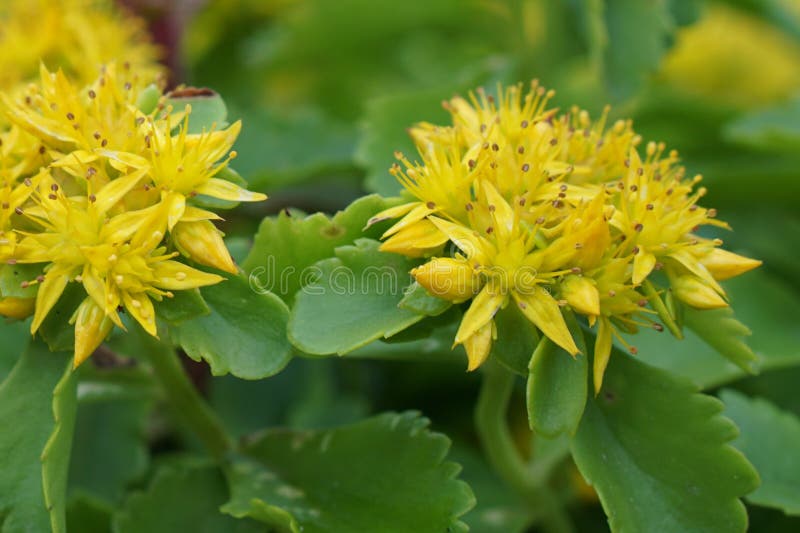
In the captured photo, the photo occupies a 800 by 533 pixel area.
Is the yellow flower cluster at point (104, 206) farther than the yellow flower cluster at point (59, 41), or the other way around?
the yellow flower cluster at point (59, 41)

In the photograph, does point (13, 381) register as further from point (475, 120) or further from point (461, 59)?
point (461, 59)

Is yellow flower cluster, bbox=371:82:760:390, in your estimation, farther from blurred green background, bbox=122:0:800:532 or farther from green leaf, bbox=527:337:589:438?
blurred green background, bbox=122:0:800:532

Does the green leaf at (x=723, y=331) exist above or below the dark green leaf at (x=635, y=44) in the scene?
below

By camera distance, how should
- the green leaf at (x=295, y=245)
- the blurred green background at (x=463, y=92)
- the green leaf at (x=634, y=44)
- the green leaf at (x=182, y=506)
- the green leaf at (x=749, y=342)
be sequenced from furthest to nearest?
the green leaf at (x=634, y=44), the blurred green background at (x=463, y=92), the green leaf at (x=749, y=342), the green leaf at (x=182, y=506), the green leaf at (x=295, y=245)

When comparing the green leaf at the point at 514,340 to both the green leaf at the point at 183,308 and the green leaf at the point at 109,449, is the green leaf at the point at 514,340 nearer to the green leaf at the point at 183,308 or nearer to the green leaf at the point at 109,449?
the green leaf at the point at 183,308

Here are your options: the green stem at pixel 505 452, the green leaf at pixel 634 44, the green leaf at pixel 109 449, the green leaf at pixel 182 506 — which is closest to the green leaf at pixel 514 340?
the green stem at pixel 505 452

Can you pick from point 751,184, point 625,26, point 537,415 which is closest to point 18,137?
point 537,415

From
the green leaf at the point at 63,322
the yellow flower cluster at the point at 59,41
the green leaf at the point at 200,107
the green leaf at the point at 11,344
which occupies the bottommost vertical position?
the green leaf at the point at 11,344
